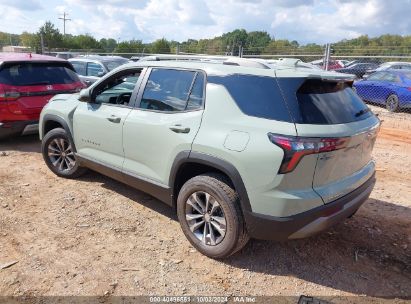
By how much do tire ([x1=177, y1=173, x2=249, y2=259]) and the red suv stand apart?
170 inches

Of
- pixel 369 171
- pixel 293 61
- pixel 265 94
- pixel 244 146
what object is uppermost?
pixel 293 61

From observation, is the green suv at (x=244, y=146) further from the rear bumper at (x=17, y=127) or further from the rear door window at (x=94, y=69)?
the rear door window at (x=94, y=69)

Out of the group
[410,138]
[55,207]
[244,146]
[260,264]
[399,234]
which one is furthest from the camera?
[410,138]

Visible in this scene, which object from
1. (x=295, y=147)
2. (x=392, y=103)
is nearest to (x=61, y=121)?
(x=295, y=147)

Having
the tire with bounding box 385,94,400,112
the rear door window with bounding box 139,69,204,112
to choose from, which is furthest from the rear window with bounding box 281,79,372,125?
the tire with bounding box 385,94,400,112

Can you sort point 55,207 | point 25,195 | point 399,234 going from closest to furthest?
point 399,234 < point 55,207 < point 25,195

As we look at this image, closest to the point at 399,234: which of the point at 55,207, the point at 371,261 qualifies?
the point at 371,261

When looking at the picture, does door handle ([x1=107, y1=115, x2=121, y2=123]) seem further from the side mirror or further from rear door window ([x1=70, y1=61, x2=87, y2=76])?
rear door window ([x1=70, y1=61, x2=87, y2=76])

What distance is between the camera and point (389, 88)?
41.2 feet

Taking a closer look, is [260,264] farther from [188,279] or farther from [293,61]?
[293,61]

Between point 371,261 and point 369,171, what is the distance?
0.85 meters

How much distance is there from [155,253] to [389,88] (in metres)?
11.5

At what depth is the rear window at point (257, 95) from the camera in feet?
9.87

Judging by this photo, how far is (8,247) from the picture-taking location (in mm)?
3658
